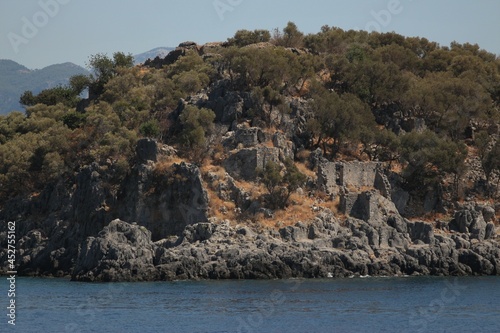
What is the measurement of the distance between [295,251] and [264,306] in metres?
15.1

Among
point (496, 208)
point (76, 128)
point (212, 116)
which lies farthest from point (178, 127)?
point (496, 208)

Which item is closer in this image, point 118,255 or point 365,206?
point 118,255

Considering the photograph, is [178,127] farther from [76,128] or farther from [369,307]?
[369,307]

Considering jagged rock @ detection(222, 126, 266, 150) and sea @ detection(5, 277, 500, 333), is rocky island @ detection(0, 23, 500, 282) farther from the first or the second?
sea @ detection(5, 277, 500, 333)

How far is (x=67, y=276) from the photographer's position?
87000 mm

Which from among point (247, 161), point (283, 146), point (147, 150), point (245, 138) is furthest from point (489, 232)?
Result: point (147, 150)

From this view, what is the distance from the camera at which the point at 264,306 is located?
2616 inches

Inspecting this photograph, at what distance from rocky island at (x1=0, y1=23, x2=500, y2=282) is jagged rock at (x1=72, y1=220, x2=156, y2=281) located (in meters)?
0.10

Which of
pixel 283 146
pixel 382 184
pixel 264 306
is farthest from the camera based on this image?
pixel 283 146

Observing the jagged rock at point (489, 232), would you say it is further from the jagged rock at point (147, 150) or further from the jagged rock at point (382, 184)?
the jagged rock at point (147, 150)

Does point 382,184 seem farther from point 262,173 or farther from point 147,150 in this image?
point 147,150

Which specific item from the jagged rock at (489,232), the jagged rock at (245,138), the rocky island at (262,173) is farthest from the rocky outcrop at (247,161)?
the jagged rock at (489,232)

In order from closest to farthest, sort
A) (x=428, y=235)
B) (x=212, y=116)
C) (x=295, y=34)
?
(x=428, y=235), (x=212, y=116), (x=295, y=34)

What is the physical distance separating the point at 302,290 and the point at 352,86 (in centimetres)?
3308
